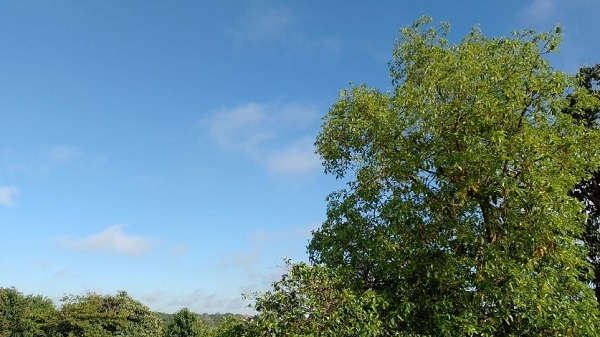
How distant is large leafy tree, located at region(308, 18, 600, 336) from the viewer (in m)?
11.9

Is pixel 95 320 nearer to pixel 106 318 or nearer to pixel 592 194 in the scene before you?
pixel 106 318

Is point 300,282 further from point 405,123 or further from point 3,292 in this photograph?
point 3,292

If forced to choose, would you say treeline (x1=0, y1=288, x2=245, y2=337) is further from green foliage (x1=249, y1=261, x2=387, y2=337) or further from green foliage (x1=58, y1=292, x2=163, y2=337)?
green foliage (x1=249, y1=261, x2=387, y2=337)

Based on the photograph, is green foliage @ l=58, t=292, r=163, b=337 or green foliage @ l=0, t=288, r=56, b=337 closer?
green foliage @ l=58, t=292, r=163, b=337

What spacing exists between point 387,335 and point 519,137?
18.7 feet

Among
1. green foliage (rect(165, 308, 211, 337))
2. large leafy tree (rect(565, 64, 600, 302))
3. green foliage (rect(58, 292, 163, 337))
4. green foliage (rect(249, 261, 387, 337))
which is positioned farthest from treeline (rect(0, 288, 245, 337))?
green foliage (rect(249, 261, 387, 337))

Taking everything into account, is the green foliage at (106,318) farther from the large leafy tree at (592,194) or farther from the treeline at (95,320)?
the large leafy tree at (592,194)

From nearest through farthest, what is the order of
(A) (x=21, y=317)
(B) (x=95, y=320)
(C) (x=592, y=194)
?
1. (C) (x=592, y=194)
2. (B) (x=95, y=320)
3. (A) (x=21, y=317)

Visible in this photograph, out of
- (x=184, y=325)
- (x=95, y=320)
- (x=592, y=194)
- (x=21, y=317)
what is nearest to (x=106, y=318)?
(x=95, y=320)

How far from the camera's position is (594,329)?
11898mm

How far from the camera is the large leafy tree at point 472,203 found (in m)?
11.9

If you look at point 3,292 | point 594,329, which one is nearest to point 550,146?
point 594,329

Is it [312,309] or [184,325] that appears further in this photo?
[184,325]

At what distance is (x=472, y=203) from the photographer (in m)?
12.9
